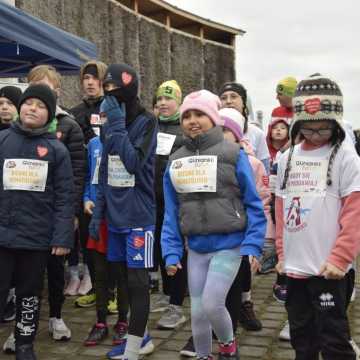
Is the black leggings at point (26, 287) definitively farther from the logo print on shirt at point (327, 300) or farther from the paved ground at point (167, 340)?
the logo print on shirt at point (327, 300)

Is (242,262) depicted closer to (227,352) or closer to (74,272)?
(227,352)

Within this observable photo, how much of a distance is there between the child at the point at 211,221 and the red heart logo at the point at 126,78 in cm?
49

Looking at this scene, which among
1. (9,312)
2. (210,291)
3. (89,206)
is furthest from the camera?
(9,312)

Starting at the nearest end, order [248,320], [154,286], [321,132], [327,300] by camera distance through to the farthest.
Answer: [327,300] < [321,132] < [248,320] < [154,286]

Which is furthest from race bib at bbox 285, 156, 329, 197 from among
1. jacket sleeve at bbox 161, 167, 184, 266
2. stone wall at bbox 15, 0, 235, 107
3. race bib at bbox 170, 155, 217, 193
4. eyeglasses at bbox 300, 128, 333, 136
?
stone wall at bbox 15, 0, 235, 107

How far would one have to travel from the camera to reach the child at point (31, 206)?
140 inches

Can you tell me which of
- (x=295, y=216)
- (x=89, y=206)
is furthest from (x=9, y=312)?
(x=295, y=216)

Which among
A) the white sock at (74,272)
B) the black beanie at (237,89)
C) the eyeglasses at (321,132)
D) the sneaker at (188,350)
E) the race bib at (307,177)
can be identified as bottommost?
the sneaker at (188,350)

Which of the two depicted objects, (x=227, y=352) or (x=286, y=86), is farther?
(x=286, y=86)

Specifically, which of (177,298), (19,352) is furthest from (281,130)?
(19,352)

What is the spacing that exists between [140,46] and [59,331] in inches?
1009

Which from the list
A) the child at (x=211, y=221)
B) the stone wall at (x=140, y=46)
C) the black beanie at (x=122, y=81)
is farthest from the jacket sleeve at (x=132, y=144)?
the stone wall at (x=140, y=46)

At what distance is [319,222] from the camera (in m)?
2.85

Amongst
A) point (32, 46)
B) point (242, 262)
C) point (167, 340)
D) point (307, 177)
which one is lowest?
point (167, 340)
